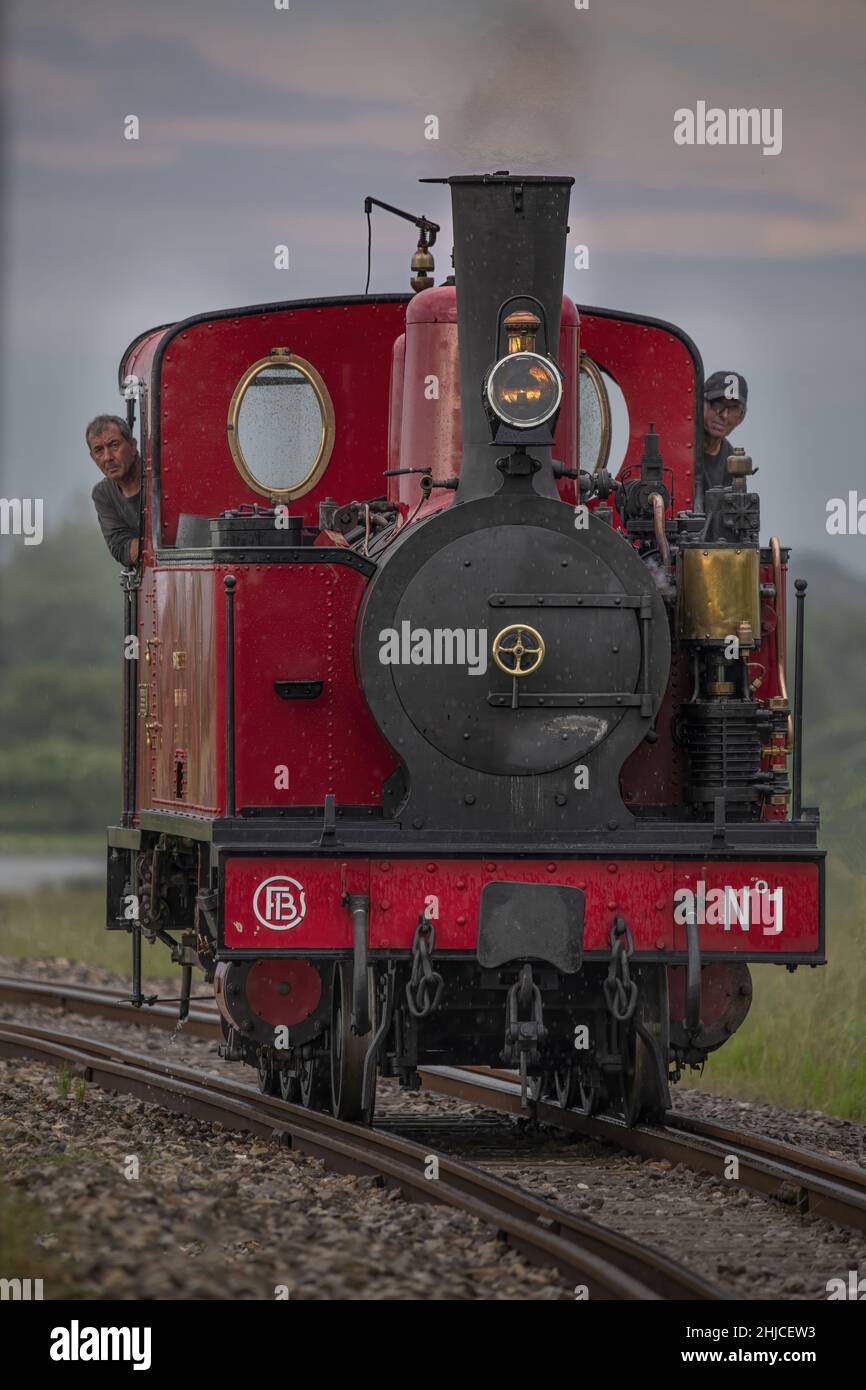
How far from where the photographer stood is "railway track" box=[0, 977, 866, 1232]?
7.81m

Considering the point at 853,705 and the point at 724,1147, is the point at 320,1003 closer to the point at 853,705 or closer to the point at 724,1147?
the point at 724,1147

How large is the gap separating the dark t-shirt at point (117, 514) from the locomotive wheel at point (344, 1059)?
8.38 ft

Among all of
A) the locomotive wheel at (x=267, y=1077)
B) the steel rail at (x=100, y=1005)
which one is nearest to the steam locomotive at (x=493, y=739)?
the locomotive wheel at (x=267, y=1077)

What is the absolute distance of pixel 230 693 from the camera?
851 cm

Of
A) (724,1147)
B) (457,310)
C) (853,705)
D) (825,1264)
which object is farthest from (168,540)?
(853,705)

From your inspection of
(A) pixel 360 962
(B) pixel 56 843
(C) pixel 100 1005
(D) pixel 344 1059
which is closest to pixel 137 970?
(D) pixel 344 1059

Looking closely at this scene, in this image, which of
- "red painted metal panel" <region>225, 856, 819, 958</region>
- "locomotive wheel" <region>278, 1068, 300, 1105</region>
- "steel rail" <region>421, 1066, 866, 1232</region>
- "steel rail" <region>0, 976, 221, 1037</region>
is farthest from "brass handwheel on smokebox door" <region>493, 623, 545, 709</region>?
"steel rail" <region>0, 976, 221, 1037</region>

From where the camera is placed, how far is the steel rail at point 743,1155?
25.5 feet

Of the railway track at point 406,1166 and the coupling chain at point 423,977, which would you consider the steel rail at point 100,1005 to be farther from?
the coupling chain at point 423,977

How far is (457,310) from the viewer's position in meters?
8.70

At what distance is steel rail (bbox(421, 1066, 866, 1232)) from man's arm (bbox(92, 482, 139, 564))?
318cm

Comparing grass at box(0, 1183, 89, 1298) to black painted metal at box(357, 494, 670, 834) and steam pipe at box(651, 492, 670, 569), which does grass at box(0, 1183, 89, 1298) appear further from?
steam pipe at box(651, 492, 670, 569)

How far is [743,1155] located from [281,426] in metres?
3.77
